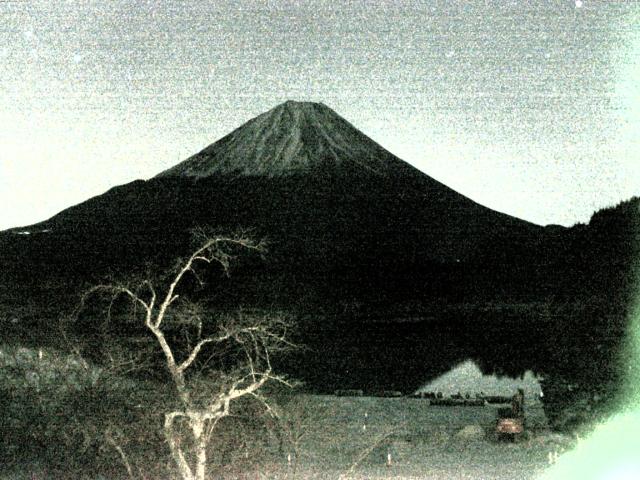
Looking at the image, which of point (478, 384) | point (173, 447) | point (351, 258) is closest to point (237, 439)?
point (173, 447)

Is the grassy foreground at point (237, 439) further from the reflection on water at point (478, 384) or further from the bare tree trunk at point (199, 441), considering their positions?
the reflection on water at point (478, 384)

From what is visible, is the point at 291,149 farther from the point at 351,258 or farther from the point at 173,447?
the point at 173,447

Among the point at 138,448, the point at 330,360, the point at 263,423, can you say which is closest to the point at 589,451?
the point at 263,423

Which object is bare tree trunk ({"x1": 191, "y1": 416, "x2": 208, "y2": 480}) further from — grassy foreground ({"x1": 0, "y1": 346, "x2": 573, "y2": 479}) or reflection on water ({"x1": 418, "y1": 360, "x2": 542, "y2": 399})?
reflection on water ({"x1": 418, "y1": 360, "x2": 542, "y2": 399})

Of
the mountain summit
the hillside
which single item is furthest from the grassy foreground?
the mountain summit

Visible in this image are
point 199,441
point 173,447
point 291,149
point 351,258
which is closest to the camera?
point 173,447

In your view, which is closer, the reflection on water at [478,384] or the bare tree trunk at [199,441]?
the bare tree trunk at [199,441]

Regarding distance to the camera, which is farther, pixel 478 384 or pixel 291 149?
pixel 291 149

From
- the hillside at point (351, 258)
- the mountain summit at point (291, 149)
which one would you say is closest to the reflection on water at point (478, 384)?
the hillside at point (351, 258)
